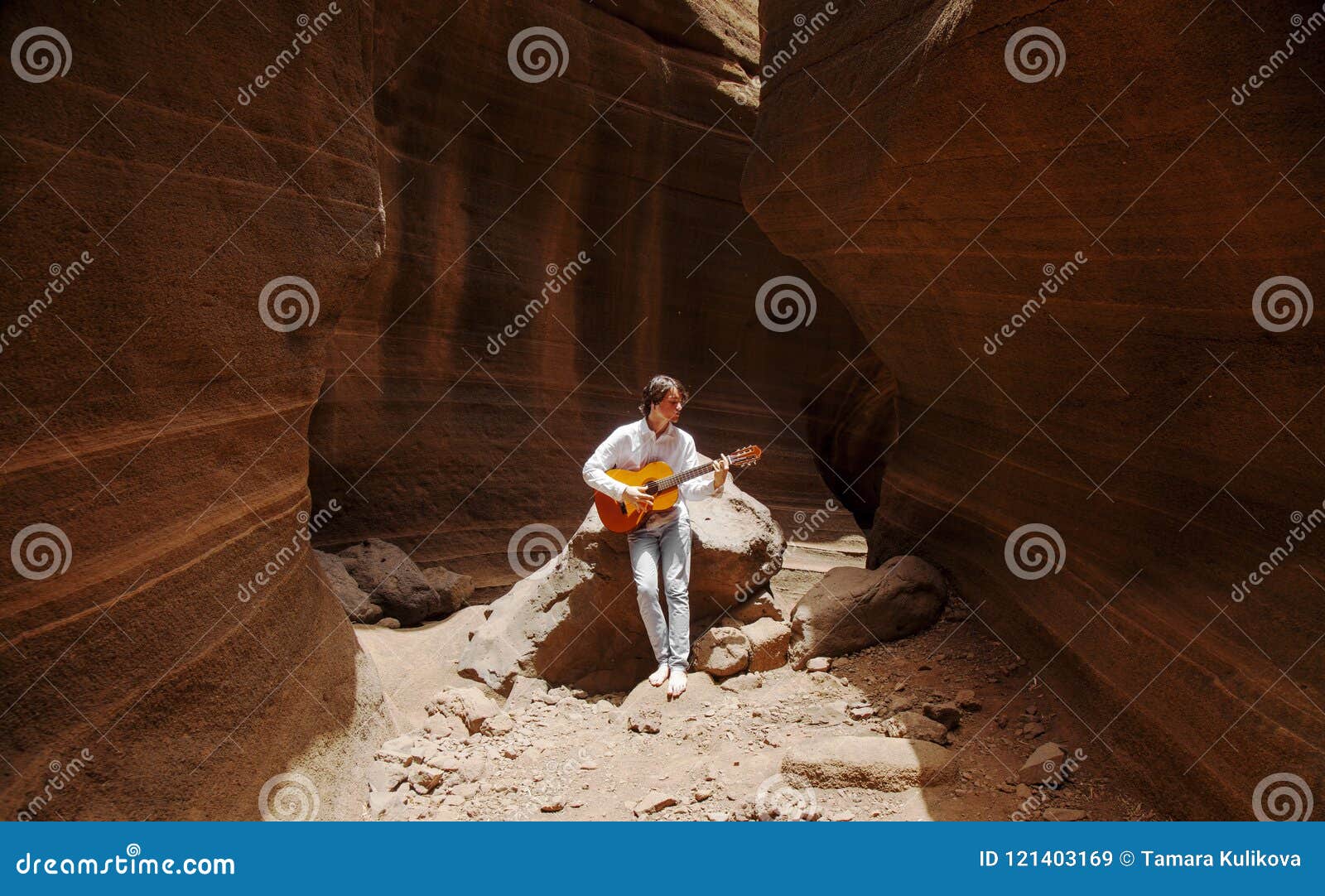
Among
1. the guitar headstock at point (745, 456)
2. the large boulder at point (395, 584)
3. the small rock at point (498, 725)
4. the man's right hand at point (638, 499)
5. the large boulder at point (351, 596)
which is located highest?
the guitar headstock at point (745, 456)

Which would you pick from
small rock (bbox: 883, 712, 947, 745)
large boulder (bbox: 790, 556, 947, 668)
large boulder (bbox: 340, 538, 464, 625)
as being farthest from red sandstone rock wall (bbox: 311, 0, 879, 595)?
small rock (bbox: 883, 712, 947, 745)

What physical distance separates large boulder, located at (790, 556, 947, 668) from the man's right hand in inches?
43.4

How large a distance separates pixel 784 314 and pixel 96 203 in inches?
399

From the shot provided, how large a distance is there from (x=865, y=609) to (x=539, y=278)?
605 centimetres

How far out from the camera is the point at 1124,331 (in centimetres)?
387

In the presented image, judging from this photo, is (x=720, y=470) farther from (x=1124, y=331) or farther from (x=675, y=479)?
(x=1124, y=331)

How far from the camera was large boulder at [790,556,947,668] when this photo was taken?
4.63 metres

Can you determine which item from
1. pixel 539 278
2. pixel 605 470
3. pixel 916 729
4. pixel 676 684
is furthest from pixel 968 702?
pixel 539 278

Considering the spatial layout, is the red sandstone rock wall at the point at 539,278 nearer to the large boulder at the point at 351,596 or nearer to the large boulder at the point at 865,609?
the large boulder at the point at 351,596

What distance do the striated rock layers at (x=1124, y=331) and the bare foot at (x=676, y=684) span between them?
164 centimetres

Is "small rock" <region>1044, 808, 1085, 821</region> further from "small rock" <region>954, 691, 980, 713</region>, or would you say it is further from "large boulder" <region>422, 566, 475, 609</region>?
"large boulder" <region>422, 566, 475, 609</region>

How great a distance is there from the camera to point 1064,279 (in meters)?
4.05

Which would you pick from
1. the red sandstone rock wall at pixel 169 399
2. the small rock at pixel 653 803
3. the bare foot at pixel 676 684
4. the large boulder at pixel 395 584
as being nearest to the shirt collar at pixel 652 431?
the bare foot at pixel 676 684

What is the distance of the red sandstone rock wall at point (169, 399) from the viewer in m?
2.65
